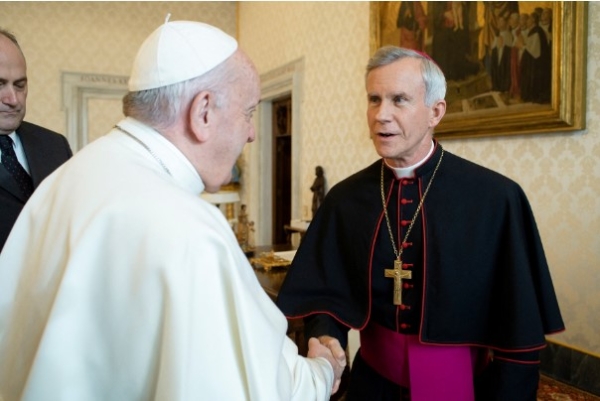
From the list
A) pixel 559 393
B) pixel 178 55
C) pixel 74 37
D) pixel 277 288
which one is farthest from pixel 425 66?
pixel 74 37

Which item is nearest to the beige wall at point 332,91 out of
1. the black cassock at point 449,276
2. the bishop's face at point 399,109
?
the black cassock at point 449,276

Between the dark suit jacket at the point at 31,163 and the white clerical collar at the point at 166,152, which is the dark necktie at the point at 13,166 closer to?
the dark suit jacket at the point at 31,163

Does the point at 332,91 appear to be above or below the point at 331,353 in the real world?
above

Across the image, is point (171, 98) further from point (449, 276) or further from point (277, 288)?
point (277, 288)

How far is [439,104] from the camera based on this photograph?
1.97 m

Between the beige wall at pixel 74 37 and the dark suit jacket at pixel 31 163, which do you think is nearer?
the dark suit jacket at pixel 31 163

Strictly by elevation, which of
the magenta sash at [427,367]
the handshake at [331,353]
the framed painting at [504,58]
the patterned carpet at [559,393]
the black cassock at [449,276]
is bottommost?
the patterned carpet at [559,393]

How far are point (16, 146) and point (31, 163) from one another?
0.12 m

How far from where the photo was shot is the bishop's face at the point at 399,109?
1896 millimetres

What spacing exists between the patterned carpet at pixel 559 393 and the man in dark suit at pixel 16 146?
2616 mm

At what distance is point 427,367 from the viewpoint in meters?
1.84

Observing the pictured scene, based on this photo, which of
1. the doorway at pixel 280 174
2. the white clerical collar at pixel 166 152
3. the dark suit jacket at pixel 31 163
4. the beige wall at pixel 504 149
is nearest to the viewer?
the white clerical collar at pixel 166 152

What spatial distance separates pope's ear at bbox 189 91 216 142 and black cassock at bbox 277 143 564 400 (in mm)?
941

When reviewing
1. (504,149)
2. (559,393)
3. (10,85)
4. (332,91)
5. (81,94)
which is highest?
(81,94)
